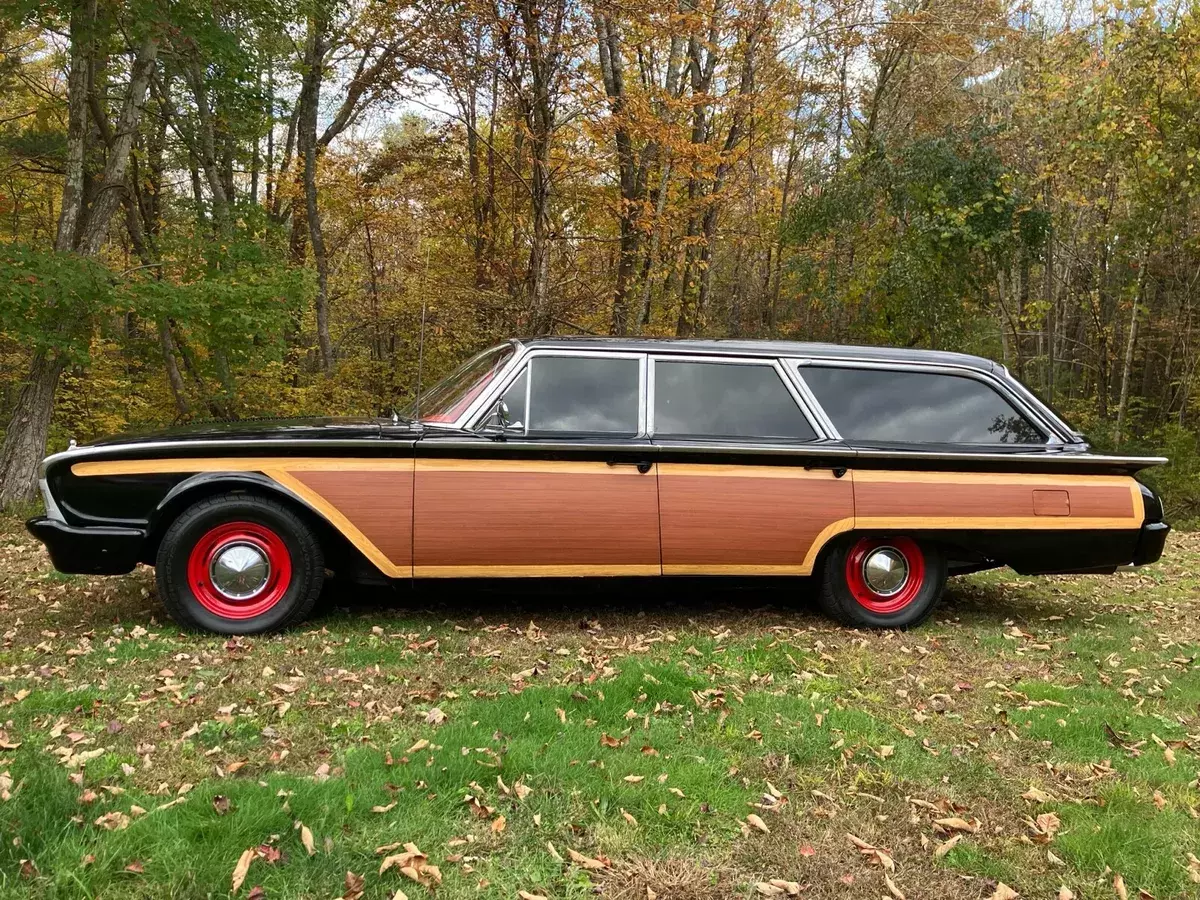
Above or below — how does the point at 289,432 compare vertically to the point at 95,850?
above

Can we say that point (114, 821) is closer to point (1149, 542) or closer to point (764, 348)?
point (764, 348)

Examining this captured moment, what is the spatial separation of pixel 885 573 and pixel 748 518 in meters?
1.06

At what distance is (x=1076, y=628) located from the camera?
5.21 m

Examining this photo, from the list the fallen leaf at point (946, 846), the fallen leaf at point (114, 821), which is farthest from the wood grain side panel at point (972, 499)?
the fallen leaf at point (114, 821)

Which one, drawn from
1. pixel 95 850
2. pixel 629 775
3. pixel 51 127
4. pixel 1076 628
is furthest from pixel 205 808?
pixel 51 127

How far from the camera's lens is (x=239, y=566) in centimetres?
430

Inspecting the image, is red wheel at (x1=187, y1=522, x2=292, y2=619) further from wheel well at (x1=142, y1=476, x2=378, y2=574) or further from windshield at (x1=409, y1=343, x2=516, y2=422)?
windshield at (x1=409, y1=343, x2=516, y2=422)

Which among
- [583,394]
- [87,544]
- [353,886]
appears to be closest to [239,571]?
[87,544]

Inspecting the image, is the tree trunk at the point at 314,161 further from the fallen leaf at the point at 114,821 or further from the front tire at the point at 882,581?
the fallen leaf at the point at 114,821

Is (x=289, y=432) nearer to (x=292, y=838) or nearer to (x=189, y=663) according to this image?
(x=189, y=663)

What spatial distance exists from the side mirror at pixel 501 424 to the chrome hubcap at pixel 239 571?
142 cm

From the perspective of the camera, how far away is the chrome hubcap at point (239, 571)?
429 cm

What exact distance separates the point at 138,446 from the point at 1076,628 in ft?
19.3

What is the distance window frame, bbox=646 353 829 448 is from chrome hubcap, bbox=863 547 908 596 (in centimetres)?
83
